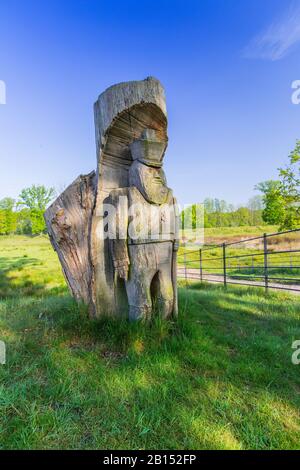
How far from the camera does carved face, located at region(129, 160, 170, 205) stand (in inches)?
131

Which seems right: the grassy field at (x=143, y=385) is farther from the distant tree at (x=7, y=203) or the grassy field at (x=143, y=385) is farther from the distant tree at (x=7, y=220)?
the distant tree at (x=7, y=203)

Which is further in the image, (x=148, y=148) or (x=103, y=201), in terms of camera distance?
(x=103, y=201)

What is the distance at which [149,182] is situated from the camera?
3361mm

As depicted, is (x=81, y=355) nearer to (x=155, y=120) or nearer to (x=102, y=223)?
(x=102, y=223)

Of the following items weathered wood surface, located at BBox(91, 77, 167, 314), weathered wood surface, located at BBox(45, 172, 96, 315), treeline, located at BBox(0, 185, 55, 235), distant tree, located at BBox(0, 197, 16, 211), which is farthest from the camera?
distant tree, located at BBox(0, 197, 16, 211)

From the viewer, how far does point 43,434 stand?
1.75 meters

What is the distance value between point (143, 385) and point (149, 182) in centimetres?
241

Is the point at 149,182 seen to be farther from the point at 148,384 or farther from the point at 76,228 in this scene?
the point at 148,384

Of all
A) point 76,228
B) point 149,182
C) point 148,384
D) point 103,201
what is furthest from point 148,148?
point 148,384

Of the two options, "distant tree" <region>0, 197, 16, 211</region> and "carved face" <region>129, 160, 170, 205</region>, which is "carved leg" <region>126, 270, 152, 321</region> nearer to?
"carved face" <region>129, 160, 170, 205</region>

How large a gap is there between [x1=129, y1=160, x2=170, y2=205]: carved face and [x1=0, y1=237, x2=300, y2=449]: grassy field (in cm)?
170

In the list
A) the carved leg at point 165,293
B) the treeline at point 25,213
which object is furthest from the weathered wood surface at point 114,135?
the treeline at point 25,213

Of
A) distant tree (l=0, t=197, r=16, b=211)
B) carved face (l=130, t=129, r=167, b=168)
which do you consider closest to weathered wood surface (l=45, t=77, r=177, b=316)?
carved face (l=130, t=129, r=167, b=168)

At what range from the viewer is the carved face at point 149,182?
3330 millimetres
